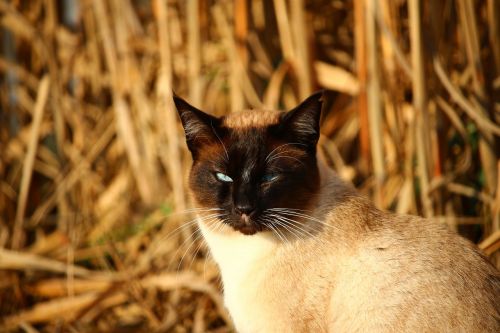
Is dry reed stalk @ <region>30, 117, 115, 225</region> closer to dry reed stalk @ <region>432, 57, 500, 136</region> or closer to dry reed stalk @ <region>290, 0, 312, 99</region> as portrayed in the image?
dry reed stalk @ <region>290, 0, 312, 99</region>

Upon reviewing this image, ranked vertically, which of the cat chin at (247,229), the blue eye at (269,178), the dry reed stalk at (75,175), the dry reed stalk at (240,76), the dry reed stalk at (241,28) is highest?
the dry reed stalk at (241,28)

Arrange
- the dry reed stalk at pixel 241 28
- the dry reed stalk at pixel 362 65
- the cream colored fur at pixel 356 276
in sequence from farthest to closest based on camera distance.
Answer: the dry reed stalk at pixel 241 28
the dry reed stalk at pixel 362 65
the cream colored fur at pixel 356 276

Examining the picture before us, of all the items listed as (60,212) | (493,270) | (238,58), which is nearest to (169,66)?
(238,58)

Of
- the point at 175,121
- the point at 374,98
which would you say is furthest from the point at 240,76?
the point at 374,98

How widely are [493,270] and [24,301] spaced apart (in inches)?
99.9

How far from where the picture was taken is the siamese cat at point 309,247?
1.90 meters

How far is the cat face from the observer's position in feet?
6.55

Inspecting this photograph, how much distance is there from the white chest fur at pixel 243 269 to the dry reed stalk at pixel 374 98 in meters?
0.89

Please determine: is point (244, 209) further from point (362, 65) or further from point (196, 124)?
point (362, 65)

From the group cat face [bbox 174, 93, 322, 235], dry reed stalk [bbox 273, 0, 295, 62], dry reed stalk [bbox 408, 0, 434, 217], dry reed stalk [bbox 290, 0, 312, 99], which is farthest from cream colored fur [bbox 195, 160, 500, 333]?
dry reed stalk [bbox 273, 0, 295, 62]

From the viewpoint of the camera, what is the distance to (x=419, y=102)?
266 centimetres

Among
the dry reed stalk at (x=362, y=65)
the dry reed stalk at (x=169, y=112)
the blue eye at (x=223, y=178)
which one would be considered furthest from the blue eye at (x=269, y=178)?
the dry reed stalk at (x=169, y=112)

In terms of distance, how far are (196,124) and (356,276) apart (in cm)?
71

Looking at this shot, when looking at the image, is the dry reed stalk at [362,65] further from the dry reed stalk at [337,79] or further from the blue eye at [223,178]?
the blue eye at [223,178]
